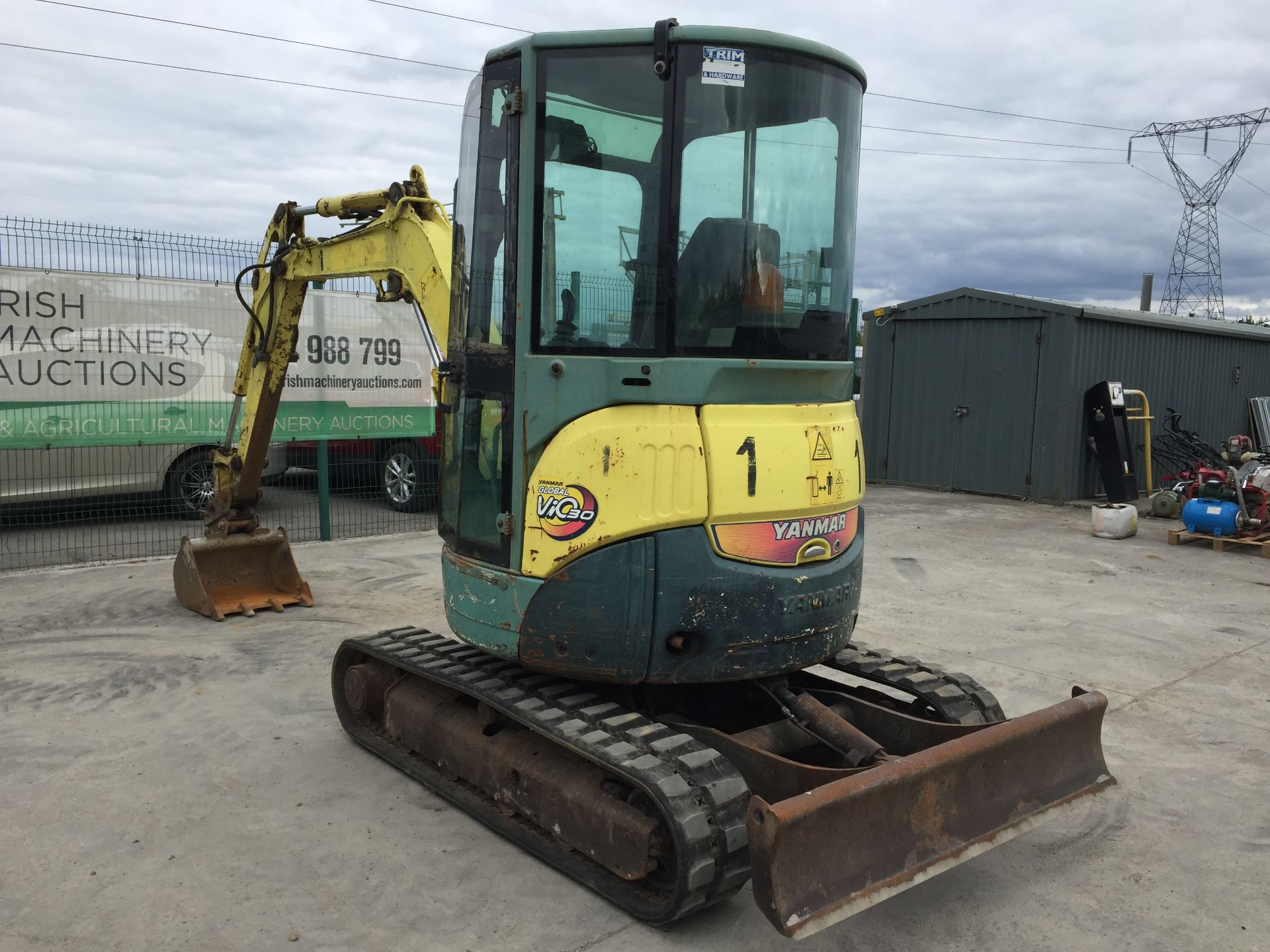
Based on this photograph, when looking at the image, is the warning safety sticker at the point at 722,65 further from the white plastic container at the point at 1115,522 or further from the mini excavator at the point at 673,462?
the white plastic container at the point at 1115,522

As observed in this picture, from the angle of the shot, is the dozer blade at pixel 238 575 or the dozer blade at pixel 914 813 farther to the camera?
the dozer blade at pixel 238 575

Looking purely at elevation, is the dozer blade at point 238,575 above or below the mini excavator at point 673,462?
below

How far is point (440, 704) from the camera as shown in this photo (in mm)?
4676

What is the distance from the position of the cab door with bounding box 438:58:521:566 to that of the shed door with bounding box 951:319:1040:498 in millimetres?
11885

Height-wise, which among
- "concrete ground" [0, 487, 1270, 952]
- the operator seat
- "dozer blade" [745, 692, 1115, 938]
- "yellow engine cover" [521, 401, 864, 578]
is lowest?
"concrete ground" [0, 487, 1270, 952]

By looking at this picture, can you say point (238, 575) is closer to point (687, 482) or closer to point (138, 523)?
point (138, 523)

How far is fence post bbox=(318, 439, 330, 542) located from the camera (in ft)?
34.5

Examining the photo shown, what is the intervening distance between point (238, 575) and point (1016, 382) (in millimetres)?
11116

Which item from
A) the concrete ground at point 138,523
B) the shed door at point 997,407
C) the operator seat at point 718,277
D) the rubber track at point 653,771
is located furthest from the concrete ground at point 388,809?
the shed door at point 997,407

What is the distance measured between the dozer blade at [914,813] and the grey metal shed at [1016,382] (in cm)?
1094

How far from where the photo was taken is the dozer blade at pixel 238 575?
7441 mm

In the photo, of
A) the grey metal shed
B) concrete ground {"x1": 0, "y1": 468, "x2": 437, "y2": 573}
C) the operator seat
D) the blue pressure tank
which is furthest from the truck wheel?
the blue pressure tank

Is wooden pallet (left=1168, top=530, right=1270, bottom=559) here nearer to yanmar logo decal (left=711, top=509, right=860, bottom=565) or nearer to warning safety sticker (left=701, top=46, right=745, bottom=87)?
yanmar logo decal (left=711, top=509, right=860, bottom=565)

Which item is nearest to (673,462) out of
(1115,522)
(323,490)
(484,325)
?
(484,325)
